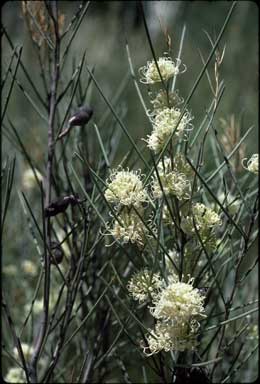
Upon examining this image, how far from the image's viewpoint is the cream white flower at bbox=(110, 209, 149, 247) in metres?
0.43

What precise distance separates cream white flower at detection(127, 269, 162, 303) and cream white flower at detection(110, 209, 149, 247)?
25 millimetres

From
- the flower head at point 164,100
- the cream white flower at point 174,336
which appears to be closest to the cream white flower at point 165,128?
the flower head at point 164,100

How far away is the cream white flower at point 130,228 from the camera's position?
0.43 meters

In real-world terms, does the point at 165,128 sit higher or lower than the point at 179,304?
higher

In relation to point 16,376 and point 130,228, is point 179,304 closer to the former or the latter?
point 130,228

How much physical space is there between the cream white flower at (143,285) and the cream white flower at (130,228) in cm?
3

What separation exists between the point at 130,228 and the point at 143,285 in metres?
0.04

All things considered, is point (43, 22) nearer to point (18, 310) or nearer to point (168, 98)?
point (168, 98)

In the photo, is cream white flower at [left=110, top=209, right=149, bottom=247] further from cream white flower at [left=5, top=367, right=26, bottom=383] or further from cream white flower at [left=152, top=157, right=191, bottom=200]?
cream white flower at [left=5, top=367, right=26, bottom=383]

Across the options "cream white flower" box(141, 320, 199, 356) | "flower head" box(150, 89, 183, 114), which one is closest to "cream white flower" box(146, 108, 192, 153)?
"flower head" box(150, 89, 183, 114)

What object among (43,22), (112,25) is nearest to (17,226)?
(43,22)

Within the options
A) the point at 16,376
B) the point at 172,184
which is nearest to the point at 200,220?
the point at 172,184

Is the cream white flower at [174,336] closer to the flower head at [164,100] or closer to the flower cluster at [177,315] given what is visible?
the flower cluster at [177,315]

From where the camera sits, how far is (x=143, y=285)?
450mm
